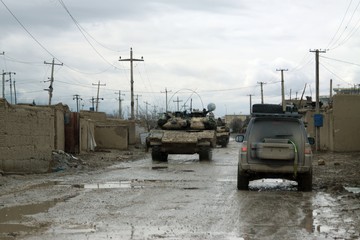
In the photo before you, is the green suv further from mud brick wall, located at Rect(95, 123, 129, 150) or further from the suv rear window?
mud brick wall, located at Rect(95, 123, 129, 150)

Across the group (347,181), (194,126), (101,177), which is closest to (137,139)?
(194,126)

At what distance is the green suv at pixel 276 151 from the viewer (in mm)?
12781

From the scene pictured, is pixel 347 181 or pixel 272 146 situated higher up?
pixel 272 146

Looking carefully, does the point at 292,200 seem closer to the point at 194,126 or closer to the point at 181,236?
the point at 181,236

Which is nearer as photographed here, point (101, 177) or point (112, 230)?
point (112, 230)

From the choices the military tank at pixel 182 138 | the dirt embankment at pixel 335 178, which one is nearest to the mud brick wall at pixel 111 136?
the military tank at pixel 182 138

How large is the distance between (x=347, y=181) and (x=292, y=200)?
4.62 m

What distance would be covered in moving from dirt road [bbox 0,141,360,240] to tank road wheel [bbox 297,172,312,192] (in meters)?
0.24

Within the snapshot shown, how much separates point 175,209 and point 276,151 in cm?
378

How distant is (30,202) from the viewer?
1109cm

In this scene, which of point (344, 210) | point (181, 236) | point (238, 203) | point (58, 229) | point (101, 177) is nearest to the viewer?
point (181, 236)

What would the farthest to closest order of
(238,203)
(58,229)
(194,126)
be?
(194,126)
(238,203)
(58,229)

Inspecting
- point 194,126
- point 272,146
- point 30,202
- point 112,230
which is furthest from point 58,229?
point 194,126

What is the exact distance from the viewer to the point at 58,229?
8039 mm
